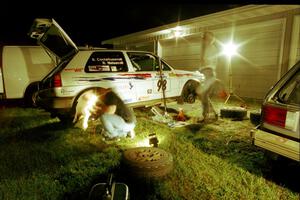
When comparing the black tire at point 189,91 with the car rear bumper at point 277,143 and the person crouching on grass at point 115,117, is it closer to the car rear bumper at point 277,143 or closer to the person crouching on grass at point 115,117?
the person crouching on grass at point 115,117

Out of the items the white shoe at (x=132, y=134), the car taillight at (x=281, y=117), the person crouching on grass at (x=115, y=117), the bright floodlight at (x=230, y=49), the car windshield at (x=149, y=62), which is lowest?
the white shoe at (x=132, y=134)

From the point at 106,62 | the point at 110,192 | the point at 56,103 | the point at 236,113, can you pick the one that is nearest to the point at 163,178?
the point at 110,192

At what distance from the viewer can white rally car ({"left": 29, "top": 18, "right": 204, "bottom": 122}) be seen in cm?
553

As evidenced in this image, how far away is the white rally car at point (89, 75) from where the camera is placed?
18.1 feet

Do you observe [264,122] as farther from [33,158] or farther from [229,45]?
[229,45]

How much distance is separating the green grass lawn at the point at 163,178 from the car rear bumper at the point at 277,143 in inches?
14.1

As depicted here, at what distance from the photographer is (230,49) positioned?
10234mm

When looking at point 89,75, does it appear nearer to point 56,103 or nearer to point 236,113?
point 56,103

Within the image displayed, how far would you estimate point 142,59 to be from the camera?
754 centimetres

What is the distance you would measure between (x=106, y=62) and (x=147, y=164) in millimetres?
3618

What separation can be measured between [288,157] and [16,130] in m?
5.88

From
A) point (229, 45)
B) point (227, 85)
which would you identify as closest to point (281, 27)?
point (229, 45)

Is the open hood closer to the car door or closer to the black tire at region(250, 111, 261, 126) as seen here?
the car door

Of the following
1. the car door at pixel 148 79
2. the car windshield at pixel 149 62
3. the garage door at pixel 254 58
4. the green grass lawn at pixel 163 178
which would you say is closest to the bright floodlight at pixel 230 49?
the garage door at pixel 254 58
